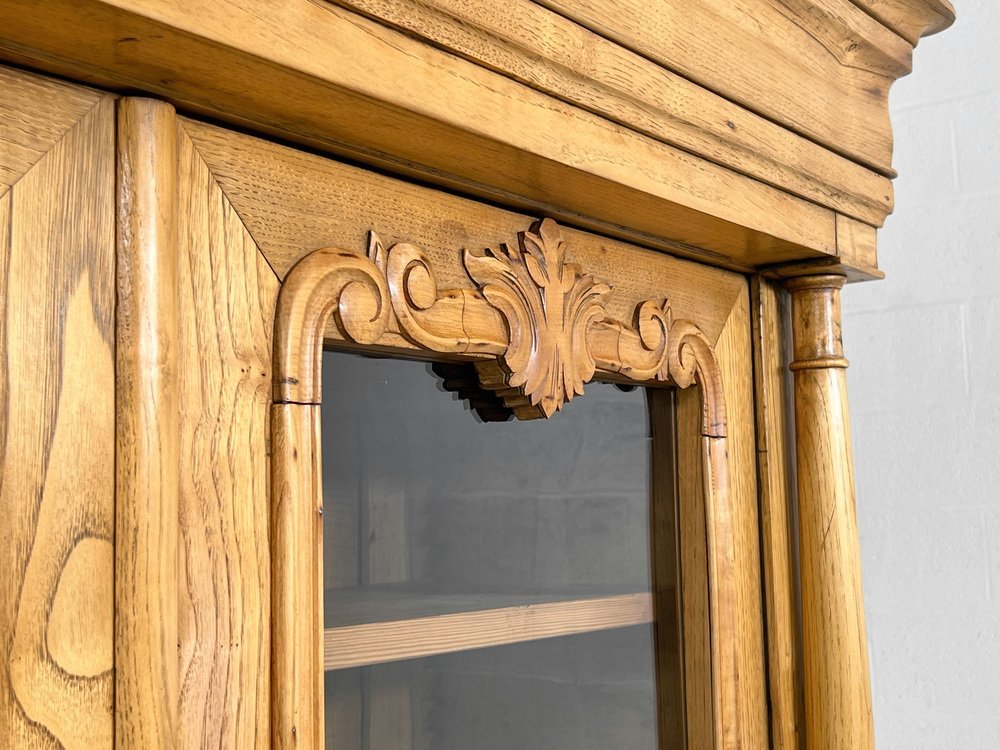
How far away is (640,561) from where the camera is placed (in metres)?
0.81

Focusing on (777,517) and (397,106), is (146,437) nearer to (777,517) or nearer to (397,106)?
(397,106)

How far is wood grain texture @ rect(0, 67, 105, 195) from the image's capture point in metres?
0.45

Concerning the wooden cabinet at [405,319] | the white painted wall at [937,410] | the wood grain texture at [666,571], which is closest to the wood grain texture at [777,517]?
the wooden cabinet at [405,319]

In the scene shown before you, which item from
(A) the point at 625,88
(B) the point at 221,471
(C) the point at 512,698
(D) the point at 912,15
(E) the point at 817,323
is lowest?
(C) the point at 512,698

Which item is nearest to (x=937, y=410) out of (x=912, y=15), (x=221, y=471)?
(x=912, y=15)

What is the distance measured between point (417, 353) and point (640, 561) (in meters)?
0.28

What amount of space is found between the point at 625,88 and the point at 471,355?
0.60ft

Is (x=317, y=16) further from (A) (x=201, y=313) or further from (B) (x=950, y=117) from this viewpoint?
(B) (x=950, y=117)

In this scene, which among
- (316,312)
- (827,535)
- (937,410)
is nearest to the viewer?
(316,312)

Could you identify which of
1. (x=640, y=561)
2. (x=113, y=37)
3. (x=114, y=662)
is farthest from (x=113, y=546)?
(x=640, y=561)

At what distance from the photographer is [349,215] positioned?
595 mm

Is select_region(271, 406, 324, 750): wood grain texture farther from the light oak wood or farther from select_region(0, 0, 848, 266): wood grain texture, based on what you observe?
select_region(0, 0, 848, 266): wood grain texture

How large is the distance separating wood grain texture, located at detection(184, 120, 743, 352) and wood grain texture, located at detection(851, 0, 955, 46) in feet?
1.02

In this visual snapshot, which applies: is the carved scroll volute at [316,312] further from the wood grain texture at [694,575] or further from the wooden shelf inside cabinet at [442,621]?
the wood grain texture at [694,575]
